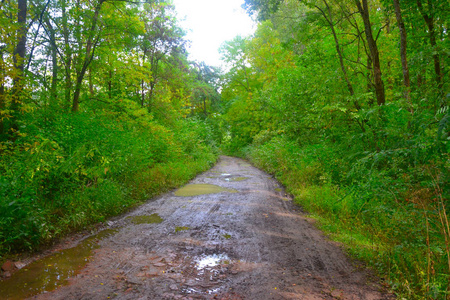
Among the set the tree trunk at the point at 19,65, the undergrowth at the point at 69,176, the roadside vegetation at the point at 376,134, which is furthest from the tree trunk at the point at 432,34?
the tree trunk at the point at 19,65

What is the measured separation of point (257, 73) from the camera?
96.4 ft

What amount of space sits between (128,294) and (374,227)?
4449mm

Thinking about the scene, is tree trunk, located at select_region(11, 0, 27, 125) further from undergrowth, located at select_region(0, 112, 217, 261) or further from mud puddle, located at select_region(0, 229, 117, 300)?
mud puddle, located at select_region(0, 229, 117, 300)

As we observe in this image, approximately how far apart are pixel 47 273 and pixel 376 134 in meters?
7.13

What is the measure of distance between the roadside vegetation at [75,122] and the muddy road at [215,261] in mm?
1045

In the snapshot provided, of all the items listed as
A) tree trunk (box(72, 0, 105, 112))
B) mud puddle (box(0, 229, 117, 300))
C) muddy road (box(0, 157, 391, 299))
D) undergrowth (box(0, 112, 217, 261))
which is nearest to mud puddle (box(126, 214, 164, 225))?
muddy road (box(0, 157, 391, 299))

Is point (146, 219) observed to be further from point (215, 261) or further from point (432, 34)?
point (432, 34)

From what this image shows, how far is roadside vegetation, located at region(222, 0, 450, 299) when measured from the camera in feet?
11.5

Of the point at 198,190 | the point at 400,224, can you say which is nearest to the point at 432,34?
the point at 400,224

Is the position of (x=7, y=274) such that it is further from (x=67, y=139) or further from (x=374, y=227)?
(x=374, y=227)

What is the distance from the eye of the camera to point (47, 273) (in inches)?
139

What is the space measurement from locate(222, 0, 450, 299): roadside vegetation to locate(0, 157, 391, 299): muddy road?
66 centimetres

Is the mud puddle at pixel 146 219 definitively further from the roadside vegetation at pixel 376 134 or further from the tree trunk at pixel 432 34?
the tree trunk at pixel 432 34

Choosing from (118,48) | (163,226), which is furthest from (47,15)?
(163,226)
